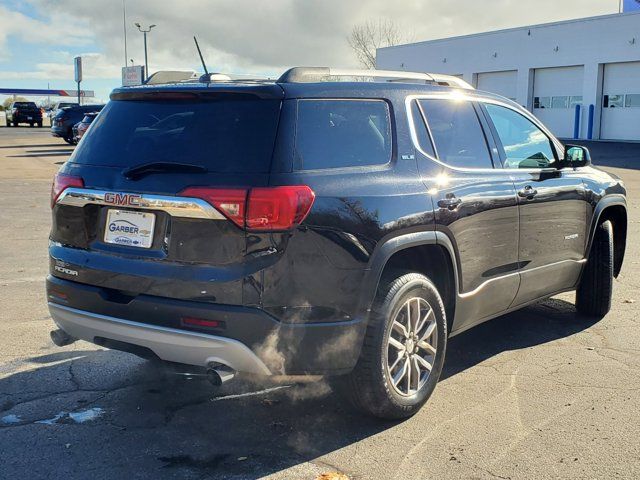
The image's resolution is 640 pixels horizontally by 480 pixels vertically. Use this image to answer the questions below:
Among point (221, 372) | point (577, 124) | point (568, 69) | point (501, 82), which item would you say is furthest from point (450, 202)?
point (501, 82)

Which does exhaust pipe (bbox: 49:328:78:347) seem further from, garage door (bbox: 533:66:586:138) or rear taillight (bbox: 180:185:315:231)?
garage door (bbox: 533:66:586:138)

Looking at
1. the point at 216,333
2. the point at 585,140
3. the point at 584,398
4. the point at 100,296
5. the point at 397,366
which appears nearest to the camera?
the point at 216,333

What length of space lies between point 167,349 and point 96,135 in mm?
1353

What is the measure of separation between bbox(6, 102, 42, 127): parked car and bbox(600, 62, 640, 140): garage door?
135 feet

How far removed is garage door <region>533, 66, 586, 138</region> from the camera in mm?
40406

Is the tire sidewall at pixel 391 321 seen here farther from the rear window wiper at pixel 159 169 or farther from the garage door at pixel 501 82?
the garage door at pixel 501 82

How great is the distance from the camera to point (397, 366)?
4.09m

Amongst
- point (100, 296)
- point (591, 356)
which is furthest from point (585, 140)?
point (100, 296)

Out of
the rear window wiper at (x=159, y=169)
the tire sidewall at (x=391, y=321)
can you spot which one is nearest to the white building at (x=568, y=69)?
the tire sidewall at (x=391, y=321)

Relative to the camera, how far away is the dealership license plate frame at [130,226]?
12.1 feet

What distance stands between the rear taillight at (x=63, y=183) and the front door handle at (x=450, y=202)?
2.00m

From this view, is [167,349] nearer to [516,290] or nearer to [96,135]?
[96,135]

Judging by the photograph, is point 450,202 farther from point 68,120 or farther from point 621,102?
point 621,102

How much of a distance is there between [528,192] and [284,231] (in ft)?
7.50
